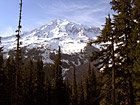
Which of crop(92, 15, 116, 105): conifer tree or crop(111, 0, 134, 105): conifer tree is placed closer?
crop(92, 15, 116, 105): conifer tree

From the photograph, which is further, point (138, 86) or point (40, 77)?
point (40, 77)

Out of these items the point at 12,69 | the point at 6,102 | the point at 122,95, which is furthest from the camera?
the point at 12,69

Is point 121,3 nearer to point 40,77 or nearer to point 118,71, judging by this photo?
point 118,71

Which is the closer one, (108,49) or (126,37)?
(108,49)

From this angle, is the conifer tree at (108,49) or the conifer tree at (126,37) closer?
the conifer tree at (108,49)

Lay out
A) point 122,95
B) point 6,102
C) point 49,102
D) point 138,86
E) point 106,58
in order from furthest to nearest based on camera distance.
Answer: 1. point 49,102
2. point 6,102
3. point 122,95
4. point 106,58
5. point 138,86

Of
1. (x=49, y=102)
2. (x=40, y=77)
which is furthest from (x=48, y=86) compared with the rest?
(x=40, y=77)

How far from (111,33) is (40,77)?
32537mm

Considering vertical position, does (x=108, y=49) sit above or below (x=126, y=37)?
below

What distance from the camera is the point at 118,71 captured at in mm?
14391

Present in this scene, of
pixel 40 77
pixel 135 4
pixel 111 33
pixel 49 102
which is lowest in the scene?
pixel 49 102

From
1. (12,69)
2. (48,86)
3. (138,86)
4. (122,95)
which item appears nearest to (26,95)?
(12,69)

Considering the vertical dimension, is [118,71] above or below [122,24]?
below

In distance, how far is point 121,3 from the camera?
14984 mm
